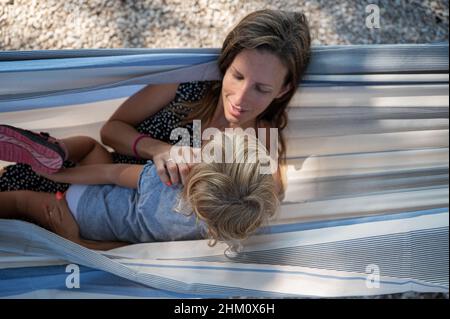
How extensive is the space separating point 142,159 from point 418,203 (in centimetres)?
80

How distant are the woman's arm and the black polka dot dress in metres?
0.02

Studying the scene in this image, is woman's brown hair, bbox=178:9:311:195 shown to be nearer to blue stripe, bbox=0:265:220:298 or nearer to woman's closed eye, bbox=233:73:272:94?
woman's closed eye, bbox=233:73:272:94

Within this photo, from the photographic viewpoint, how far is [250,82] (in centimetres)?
129

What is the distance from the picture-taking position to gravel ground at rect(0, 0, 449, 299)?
69.4 inches

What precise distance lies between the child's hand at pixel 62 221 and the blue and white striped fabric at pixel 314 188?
0.08 meters

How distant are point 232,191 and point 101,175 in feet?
1.31

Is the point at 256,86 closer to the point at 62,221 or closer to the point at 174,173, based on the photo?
the point at 174,173

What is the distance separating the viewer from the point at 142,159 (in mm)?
1459

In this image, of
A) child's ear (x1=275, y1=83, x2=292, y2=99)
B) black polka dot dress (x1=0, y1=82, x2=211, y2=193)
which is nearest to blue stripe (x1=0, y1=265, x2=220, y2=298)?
black polka dot dress (x1=0, y1=82, x2=211, y2=193)

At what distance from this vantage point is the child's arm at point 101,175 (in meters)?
1.36
